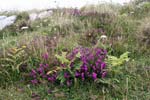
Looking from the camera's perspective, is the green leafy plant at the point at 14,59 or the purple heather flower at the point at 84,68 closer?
the purple heather flower at the point at 84,68

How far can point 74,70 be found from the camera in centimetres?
403

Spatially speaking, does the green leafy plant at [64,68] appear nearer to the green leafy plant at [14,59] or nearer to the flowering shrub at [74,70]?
the flowering shrub at [74,70]

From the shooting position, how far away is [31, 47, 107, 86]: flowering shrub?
400 cm

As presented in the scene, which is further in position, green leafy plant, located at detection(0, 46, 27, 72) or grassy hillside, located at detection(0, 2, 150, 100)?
green leafy plant, located at detection(0, 46, 27, 72)

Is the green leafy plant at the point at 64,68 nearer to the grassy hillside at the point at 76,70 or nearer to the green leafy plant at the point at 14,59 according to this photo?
the grassy hillside at the point at 76,70

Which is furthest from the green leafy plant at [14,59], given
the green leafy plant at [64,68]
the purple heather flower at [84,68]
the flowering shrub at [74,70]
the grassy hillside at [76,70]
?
the purple heather flower at [84,68]

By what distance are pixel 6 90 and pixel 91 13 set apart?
4.01m

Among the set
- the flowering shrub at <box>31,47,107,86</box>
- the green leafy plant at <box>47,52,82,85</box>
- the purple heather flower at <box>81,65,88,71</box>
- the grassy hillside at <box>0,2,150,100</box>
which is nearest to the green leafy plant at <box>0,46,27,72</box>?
the grassy hillside at <box>0,2,150,100</box>

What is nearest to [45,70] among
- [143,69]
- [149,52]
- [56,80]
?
[56,80]

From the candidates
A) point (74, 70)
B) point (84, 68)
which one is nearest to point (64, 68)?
point (74, 70)

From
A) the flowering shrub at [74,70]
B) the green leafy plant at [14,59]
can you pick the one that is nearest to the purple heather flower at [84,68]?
the flowering shrub at [74,70]

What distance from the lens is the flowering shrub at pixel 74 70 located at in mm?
3996

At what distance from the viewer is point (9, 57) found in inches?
178

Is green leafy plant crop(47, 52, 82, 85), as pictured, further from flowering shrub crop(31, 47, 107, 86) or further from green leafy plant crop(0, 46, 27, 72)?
green leafy plant crop(0, 46, 27, 72)
